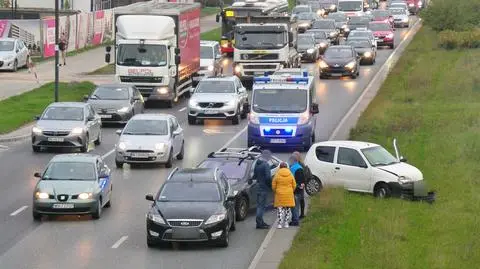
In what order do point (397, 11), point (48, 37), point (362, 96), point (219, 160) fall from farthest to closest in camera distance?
1. point (397, 11)
2. point (48, 37)
3. point (362, 96)
4. point (219, 160)

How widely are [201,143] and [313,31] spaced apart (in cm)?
3901

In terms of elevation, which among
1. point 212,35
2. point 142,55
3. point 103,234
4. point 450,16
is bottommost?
point 212,35

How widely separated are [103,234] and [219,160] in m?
4.16

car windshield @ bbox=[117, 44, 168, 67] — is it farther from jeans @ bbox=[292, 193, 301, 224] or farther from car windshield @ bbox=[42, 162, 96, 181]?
jeans @ bbox=[292, 193, 301, 224]

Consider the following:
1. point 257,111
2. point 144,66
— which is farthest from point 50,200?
point 144,66

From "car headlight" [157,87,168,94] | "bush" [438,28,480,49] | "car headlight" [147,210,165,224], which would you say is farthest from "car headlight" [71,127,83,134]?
"bush" [438,28,480,49]

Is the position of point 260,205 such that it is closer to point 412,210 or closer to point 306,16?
point 412,210

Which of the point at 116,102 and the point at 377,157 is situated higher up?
the point at 377,157

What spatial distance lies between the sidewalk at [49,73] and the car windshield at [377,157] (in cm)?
2483

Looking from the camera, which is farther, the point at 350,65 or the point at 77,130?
the point at 350,65

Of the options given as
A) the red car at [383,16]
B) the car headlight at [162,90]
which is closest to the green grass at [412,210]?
the car headlight at [162,90]

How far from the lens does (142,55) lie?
50.0 meters

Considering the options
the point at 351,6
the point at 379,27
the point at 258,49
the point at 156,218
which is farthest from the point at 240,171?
the point at 351,6

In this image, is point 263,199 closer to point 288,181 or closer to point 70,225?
point 288,181
